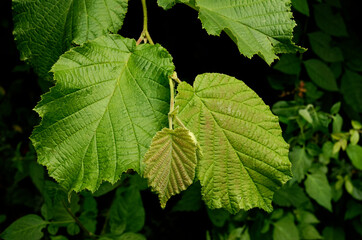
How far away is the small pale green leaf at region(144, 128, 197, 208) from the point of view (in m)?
0.70

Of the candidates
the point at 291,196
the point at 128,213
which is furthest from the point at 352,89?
the point at 128,213

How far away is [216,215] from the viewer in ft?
5.40

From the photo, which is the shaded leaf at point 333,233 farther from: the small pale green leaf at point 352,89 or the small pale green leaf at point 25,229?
the small pale green leaf at point 25,229

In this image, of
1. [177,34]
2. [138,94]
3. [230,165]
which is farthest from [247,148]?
[177,34]

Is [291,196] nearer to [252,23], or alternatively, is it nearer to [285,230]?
[285,230]

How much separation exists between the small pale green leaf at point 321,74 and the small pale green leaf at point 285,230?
84 centimetres

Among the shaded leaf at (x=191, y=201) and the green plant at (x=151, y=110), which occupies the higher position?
the green plant at (x=151, y=110)

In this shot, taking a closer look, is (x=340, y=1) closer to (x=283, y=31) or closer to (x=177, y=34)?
(x=177, y=34)

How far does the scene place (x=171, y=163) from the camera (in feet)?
2.37

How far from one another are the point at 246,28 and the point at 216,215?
112 centimetres

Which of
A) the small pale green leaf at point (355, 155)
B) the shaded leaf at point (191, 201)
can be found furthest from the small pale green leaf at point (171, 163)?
the small pale green leaf at point (355, 155)

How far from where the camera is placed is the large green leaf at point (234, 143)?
0.79m

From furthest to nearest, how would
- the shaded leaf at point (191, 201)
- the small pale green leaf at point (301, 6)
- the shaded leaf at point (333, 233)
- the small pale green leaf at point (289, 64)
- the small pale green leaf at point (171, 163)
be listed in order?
the shaded leaf at point (333, 233) < the shaded leaf at point (191, 201) < the small pale green leaf at point (289, 64) < the small pale green leaf at point (301, 6) < the small pale green leaf at point (171, 163)

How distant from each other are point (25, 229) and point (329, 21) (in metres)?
1.94
